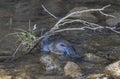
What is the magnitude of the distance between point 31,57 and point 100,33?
1469 millimetres

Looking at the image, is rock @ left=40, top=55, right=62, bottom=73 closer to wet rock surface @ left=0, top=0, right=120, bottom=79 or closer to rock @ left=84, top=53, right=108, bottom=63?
wet rock surface @ left=0, top=0, right=120, bottom=79

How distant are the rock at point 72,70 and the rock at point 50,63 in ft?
0.36

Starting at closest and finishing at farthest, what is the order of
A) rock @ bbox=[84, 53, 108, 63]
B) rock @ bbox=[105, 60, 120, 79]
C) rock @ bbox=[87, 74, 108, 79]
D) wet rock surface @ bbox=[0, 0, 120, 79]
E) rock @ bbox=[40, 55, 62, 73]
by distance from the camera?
rock @ bbox=[105, 60, 120, 79] → rock @ bbox=[87, 74, 108, 79] → wet rock surface @ bbox=[0, 0, 120, 79] → rock @ bbox=[40, 55, 62, 73] → rock @ bbox=[84, 53, 108, 63]

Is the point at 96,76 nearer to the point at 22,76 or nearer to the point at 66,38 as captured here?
the point at 22,76

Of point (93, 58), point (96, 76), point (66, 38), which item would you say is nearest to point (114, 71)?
point (96, 76)

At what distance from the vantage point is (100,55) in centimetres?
538

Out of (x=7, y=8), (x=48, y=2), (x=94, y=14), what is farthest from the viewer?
(x=48, y=2)

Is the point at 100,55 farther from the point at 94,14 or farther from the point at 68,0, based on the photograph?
the point at 68,0

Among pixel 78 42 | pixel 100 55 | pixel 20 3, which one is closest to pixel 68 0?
pixel 20 3

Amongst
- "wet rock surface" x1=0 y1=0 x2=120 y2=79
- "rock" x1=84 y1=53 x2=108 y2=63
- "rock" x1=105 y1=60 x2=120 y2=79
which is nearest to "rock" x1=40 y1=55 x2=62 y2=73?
"wet rock surface" x1=0 y1=0 x2=120 y2=79

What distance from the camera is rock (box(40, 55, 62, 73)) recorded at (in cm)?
495

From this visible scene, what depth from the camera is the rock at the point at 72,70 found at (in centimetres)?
474

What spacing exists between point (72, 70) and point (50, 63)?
0.36m

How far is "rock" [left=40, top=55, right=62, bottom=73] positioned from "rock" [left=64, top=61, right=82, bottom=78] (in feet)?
0.36
